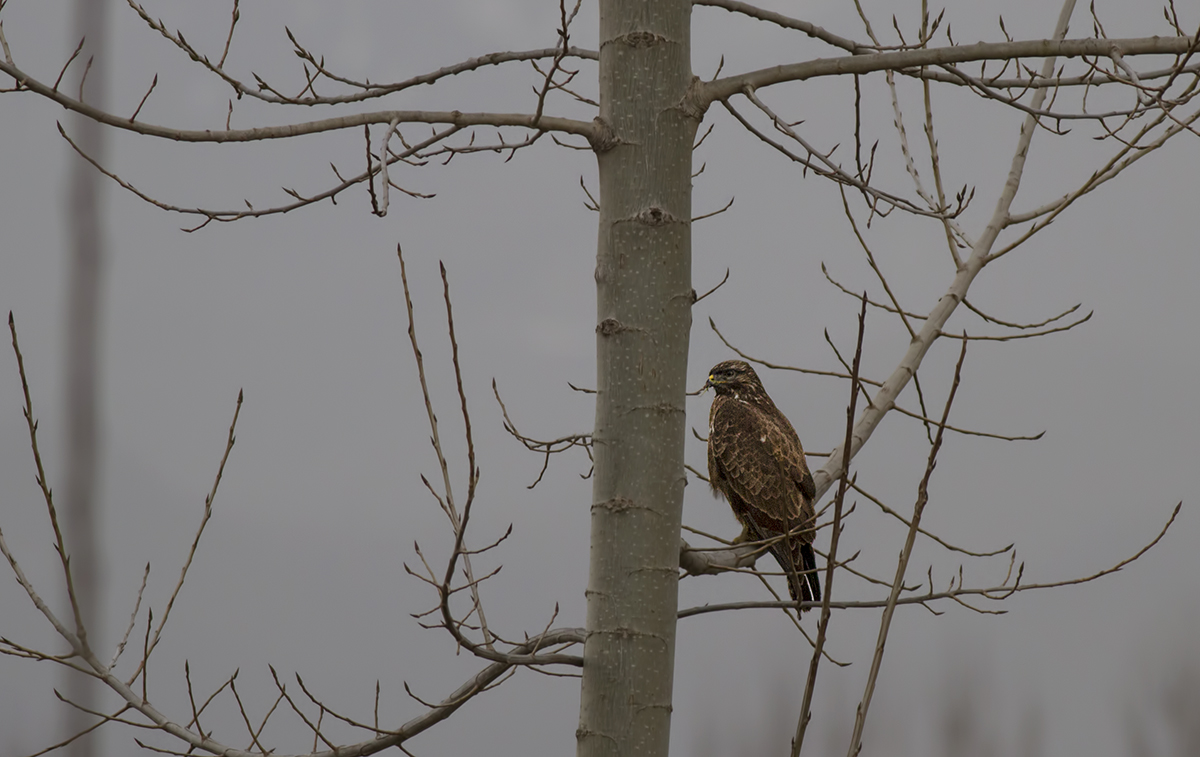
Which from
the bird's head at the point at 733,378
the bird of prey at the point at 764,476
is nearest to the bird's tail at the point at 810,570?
the bird of prey at the point at 764,476

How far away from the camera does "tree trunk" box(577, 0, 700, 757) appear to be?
7.84 ft

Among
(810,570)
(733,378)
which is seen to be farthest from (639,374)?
(733,378)

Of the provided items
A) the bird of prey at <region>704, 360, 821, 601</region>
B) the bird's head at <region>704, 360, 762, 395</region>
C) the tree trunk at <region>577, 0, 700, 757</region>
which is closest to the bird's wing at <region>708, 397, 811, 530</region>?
the bird of prey at <region>704, 360, 821, 601</region>

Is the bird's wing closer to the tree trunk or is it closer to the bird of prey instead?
the bird of prey

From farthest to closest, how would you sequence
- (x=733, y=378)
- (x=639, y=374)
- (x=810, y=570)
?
(x=733, y=378) < (x=810, y=570) < (x=639, y=374)

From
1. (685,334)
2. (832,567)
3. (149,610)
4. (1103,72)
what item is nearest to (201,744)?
(149,610)

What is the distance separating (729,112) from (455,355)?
4.24 ft

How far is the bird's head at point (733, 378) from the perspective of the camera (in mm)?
4395

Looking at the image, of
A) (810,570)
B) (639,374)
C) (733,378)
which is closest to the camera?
(639,374)

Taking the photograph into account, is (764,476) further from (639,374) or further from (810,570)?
(639,374)

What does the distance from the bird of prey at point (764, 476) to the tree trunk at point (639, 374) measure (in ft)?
3.88

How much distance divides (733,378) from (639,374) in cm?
205

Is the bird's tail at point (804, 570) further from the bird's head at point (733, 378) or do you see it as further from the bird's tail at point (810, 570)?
the bird's head at point (733, 378)

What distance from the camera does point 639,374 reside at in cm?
243
